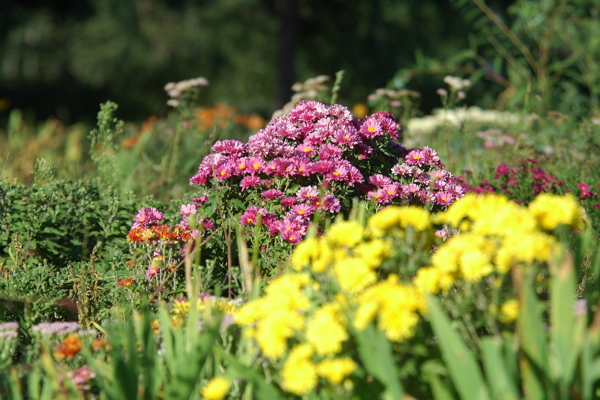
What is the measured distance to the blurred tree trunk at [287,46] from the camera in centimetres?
1312

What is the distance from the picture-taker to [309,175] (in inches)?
121

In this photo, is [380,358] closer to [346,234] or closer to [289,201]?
[346,234]

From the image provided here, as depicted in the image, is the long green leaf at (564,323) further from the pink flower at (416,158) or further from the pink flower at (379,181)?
the pink flower at (416,158)

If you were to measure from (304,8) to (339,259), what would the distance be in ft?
45.2

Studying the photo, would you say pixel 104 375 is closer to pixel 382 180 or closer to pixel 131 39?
pixel 382 180

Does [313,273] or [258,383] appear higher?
[313,273]

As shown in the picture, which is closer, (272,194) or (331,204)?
(331,204)

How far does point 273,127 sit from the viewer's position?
332 centimetres

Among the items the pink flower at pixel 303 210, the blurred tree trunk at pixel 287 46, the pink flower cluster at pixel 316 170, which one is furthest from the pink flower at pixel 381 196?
the blurred tree trunk at pixel 287 46

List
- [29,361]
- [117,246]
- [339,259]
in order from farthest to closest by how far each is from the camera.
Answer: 1. [117,246]
2. [29,361]
3. [339,259]

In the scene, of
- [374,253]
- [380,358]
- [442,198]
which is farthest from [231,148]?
[380,358]

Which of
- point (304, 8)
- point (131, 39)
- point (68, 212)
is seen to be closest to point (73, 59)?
point (131, 39)

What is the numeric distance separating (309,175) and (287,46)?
416 inches

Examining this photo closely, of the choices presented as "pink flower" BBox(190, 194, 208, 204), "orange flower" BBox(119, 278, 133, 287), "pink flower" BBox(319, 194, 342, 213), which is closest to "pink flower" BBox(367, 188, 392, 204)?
"pink flower" BBox(319, 194, 342, 213)
